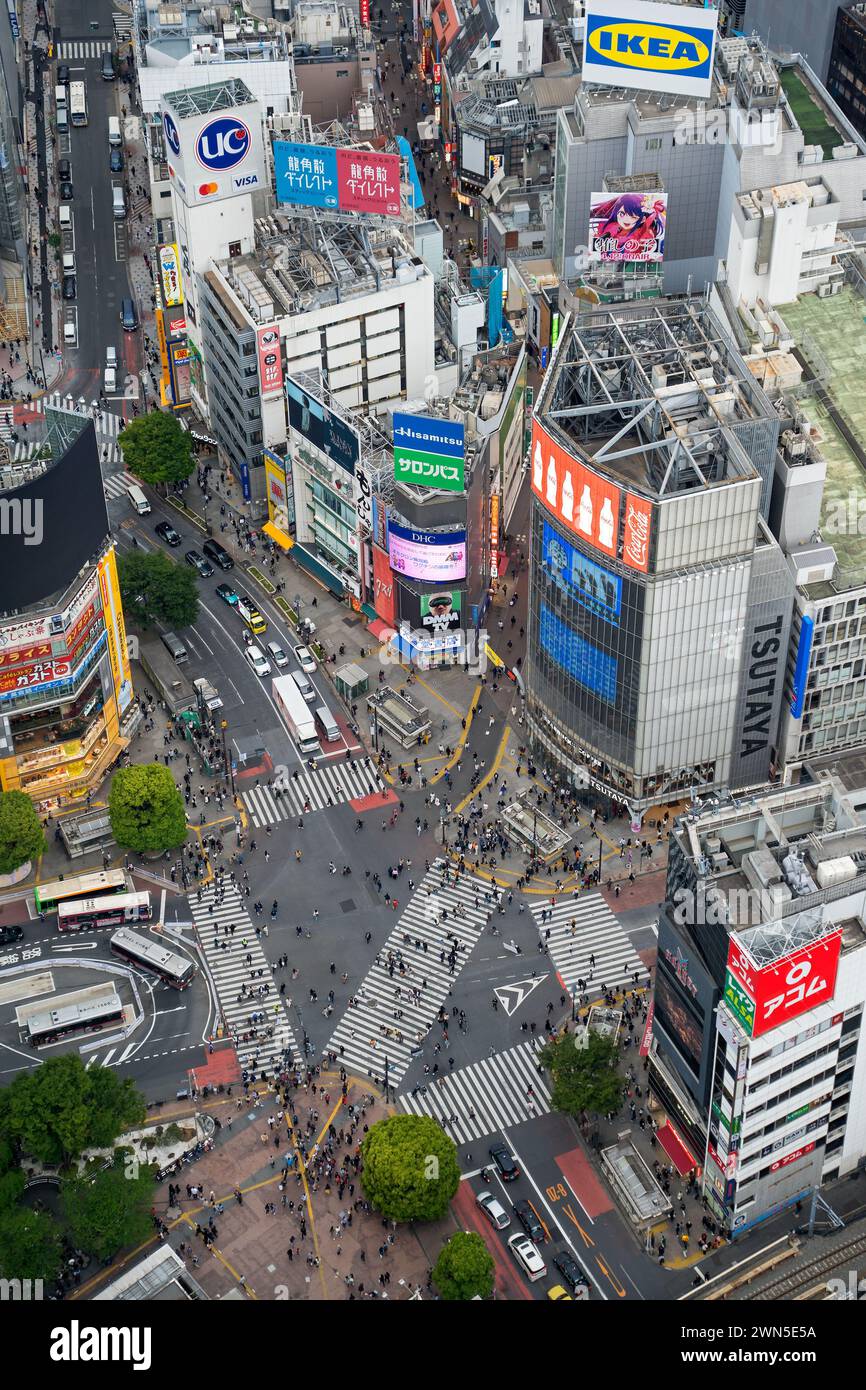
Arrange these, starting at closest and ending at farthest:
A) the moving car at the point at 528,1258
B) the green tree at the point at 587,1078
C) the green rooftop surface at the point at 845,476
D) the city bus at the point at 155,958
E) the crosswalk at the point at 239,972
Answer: the moving car at the point at 528,1258
the green tree at the point at 587,1078
the crosswalk at the point at 239,972
the city bus at the point at 155,958
the green rooftop surface at the point at 845,476

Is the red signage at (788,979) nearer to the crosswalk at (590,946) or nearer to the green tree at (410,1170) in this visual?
the green tree at (410,1170)

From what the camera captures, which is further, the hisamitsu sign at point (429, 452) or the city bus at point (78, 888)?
the hisamitsu sign at point (429, 452)

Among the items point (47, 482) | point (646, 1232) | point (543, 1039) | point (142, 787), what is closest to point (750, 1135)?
point (646, 1232)

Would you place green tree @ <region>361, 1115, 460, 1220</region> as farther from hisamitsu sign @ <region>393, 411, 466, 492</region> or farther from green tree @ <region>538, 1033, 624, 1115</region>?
hisamitsu sign @ <region>393, 411, 466, 492</region>

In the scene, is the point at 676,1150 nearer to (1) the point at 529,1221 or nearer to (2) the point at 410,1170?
(1) the point at 529,1221

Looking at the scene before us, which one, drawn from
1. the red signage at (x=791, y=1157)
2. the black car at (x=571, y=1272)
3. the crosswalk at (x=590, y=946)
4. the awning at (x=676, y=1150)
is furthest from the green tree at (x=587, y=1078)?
the crosswalk at (x=590, y=946)

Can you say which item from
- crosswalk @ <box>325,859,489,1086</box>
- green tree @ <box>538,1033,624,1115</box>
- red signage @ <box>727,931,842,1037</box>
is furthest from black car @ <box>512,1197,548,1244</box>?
red signage @ <box>727,931,842,1037</box>
